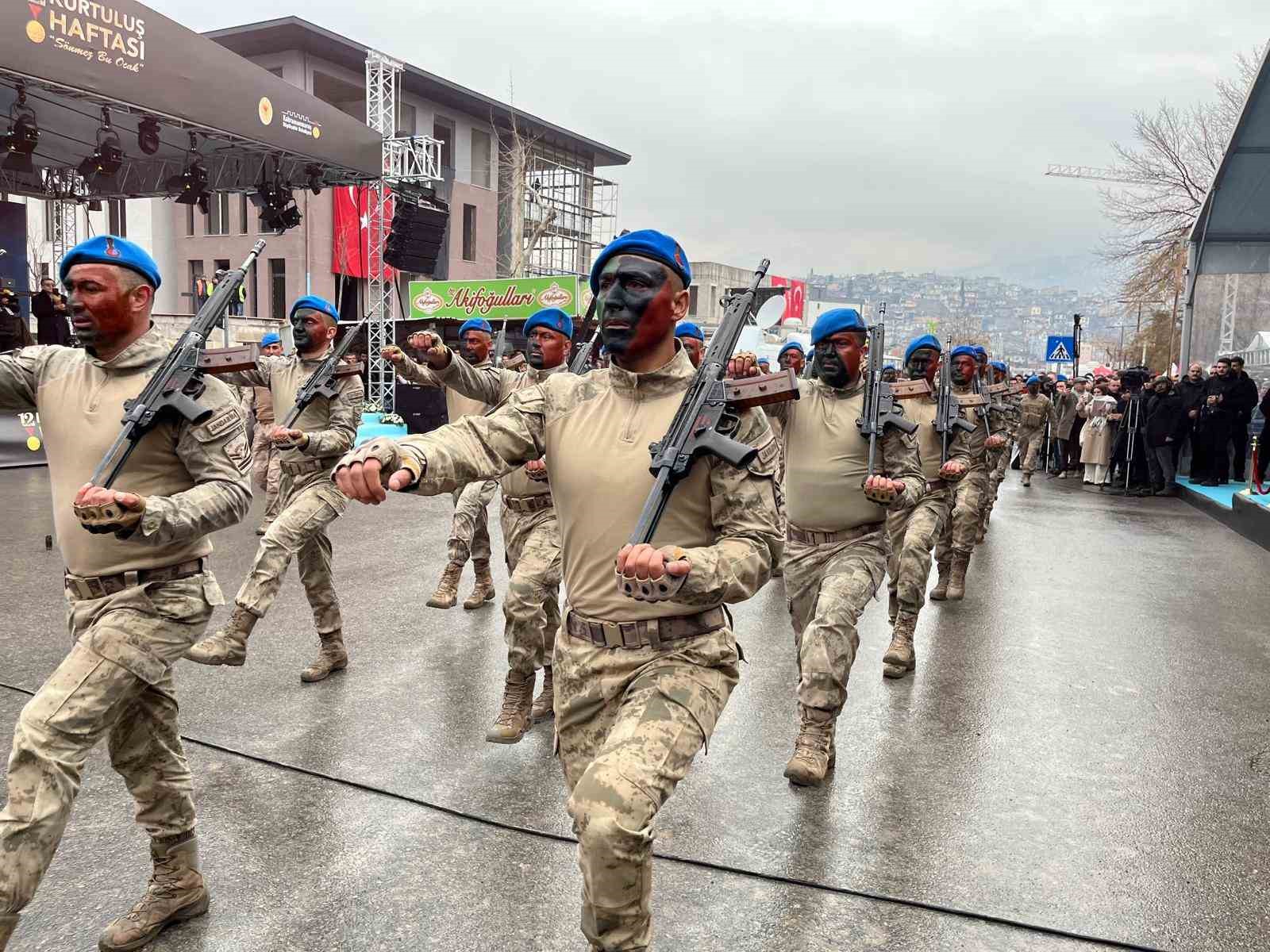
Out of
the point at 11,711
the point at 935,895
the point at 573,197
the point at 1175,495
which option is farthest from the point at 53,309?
the point at 573,197

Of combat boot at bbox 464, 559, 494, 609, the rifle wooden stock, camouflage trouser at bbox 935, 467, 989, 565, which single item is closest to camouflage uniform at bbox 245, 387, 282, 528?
combat boot at bbox 464, 559, 494, 609

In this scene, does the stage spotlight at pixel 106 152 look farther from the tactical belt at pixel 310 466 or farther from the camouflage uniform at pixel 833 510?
the camouflage uniform at pixel 833 510

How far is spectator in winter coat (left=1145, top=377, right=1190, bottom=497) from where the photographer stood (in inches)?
661

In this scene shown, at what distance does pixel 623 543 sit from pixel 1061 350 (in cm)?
2495

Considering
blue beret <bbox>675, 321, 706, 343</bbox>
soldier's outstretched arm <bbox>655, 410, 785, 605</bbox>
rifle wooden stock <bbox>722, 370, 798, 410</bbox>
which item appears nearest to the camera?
soldier's outstretched arm <bbox>655, 410, 785, 605</bbox>

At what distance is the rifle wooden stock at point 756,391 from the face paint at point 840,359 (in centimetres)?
244

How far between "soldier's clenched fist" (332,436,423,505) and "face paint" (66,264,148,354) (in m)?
1.51

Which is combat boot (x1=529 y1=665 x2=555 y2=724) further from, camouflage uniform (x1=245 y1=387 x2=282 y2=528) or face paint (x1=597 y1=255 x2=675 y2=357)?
camouflage uniform (x1=245 y1=387 x2=282 y2=528)

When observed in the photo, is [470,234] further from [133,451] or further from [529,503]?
[133,451]

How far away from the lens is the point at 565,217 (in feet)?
154

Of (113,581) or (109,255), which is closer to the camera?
(113,581)

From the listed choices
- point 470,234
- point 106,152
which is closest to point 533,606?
point 106,152

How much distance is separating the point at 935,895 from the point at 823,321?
2.88m

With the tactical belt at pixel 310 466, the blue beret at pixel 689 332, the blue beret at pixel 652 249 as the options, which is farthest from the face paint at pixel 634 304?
the blue beret at pixel 689 332
